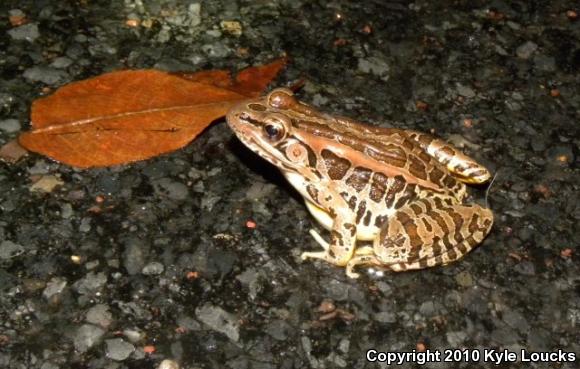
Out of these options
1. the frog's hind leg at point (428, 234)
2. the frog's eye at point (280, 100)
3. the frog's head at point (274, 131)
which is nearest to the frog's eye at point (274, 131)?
the frog's head at point (274, 131)

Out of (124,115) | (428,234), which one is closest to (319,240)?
(428,234)

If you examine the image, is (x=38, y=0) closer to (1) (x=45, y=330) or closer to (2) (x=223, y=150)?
(2) (x=223, y=150)

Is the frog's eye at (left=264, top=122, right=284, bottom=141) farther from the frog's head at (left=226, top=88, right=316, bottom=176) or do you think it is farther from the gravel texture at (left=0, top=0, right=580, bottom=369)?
the gravel texture at (left=0, top=0, right=580, bottom=369)

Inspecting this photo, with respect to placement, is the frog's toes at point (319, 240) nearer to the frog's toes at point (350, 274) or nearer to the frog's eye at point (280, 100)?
A: the frog's toes at point (350, 274)

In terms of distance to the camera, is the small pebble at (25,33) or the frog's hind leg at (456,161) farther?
the small pebble at (25,33)

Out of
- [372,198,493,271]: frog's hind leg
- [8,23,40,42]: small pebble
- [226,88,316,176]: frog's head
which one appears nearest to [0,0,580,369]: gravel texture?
[8,23,40,42]: small pebble

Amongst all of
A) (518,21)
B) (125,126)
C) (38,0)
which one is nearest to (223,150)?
(125,126)

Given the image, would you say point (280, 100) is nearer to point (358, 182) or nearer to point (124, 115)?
point (358, 182)
